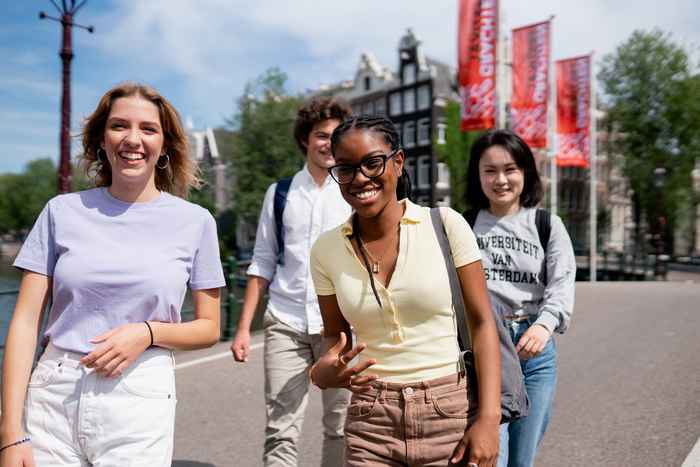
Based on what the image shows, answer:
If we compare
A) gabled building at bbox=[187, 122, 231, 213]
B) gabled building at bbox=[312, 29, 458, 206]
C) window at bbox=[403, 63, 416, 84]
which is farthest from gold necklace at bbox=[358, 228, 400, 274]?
gabled building at bbox=[187, 122, 231, 213]

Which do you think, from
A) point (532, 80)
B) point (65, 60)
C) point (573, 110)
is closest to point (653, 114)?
→ point (573, 110)

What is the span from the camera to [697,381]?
5895 millimetres

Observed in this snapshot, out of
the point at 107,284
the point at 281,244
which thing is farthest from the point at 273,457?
the point at 107,284

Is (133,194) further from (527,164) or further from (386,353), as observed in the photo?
(527,164)

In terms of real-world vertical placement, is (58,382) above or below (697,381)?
above

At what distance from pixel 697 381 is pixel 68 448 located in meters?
5.79

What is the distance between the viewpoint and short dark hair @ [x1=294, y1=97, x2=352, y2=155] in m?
3.07

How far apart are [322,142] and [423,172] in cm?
3826

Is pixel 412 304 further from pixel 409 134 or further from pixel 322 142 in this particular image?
pixel 409 134

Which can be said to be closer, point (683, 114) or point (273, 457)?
point (273, 457)

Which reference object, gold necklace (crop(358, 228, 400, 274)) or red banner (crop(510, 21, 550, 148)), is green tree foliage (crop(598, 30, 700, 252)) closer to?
red banner (crop(510, 21, 550, 148))

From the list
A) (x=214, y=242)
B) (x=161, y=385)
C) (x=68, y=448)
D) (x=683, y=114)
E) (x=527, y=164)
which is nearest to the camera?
(x=68, y=448)

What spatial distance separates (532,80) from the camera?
18.5 metres

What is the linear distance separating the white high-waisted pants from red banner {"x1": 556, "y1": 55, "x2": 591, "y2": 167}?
21417 mm
